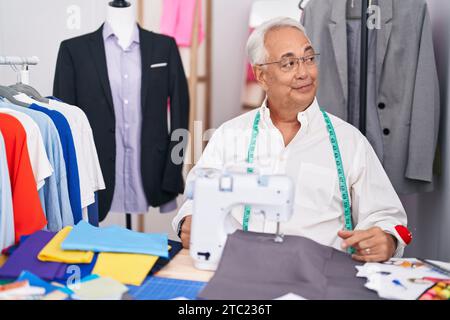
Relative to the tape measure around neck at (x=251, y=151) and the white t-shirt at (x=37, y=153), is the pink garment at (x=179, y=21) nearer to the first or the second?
the tape measure around neck at (x=251, y=151)

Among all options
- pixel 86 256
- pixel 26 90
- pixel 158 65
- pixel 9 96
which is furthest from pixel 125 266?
pixel 158 65

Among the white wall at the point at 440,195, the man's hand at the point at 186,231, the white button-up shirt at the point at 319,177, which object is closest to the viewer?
the man's hand at the point at 186,231

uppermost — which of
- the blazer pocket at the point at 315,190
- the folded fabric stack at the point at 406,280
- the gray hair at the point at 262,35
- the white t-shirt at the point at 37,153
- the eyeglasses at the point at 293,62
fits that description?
the gray hair at the point at 262,35

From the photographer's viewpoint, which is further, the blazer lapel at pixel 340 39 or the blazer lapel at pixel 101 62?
the blazer lapel at pixel 101 62

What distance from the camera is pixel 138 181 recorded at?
3.05 m

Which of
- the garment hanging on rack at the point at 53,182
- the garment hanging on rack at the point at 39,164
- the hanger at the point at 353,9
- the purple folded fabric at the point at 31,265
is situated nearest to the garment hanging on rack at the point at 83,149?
the garment hanging on rack at the point at 39,164

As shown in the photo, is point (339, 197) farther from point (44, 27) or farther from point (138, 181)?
point (44, 27)

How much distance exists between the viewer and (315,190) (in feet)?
6.30

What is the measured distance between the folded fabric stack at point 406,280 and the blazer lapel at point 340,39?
1300 mm

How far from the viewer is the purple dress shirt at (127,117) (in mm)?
2998

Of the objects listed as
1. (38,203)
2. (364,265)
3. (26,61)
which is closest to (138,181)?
(26,61)

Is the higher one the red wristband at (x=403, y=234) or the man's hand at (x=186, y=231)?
the red wristband at (x=403, y=234)
